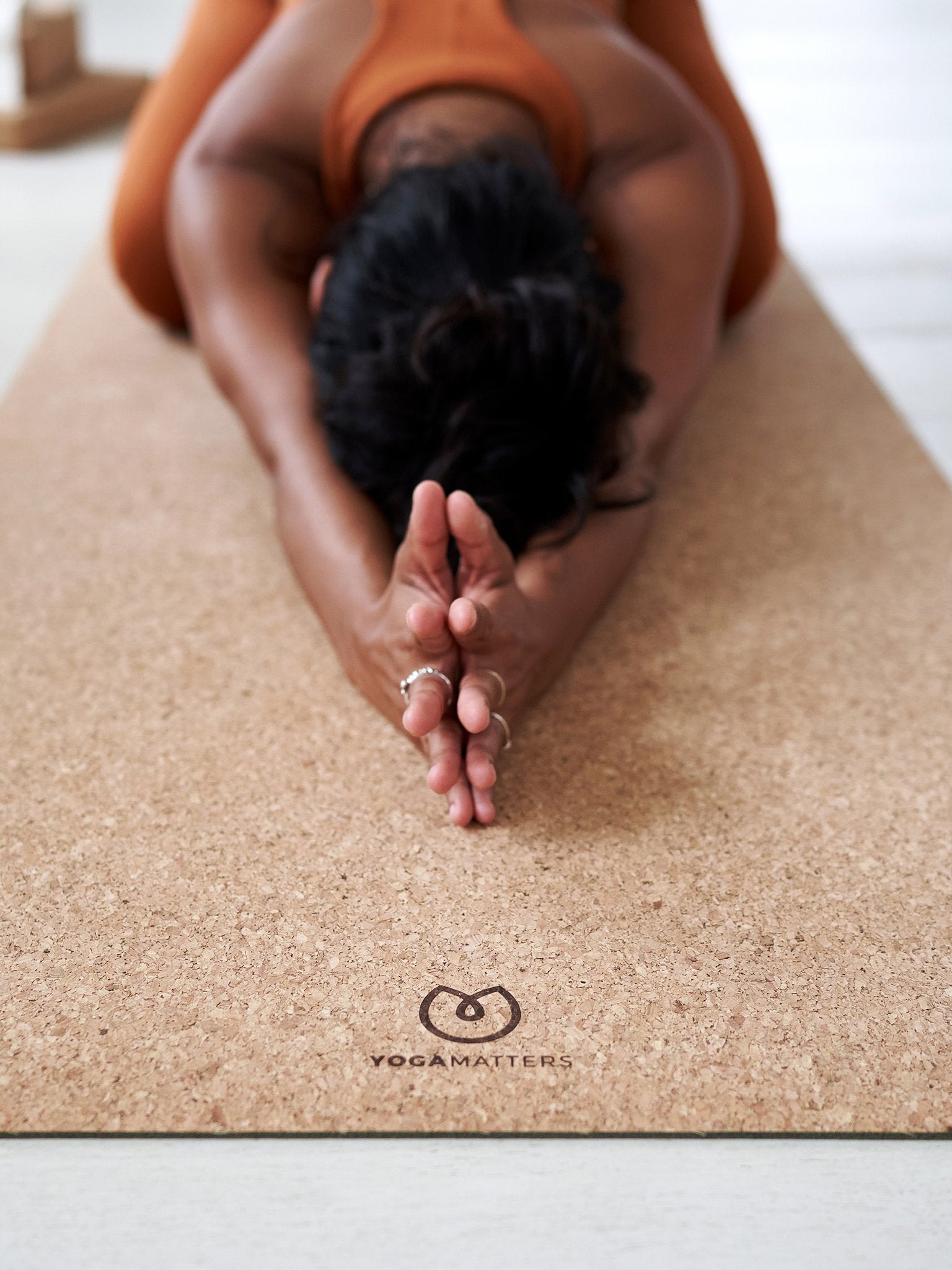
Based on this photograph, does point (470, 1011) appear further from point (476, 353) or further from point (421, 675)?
point (476, 353)

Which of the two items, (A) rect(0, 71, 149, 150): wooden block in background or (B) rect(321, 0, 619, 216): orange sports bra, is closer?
(B) rect(321, 0, 619, 216): orange sports bra

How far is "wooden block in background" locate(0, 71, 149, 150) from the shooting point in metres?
3.42

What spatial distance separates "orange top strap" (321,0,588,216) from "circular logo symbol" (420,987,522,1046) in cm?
125

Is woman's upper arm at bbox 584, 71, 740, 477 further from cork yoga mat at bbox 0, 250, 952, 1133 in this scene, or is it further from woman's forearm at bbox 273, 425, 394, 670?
woman's forearm at bbox 273, 425, 394, 670

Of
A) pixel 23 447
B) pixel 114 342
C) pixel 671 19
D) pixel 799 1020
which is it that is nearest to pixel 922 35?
pixel 671 19

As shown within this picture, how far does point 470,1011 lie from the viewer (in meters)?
1.00

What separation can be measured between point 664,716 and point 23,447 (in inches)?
44.0

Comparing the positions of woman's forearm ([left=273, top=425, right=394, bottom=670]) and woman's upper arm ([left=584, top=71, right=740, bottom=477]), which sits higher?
woman's upper arm ([left=584, top=71, right=740, bottom=477])

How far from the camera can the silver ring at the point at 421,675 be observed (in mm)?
1175

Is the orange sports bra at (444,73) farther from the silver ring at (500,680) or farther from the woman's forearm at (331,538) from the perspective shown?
the silver ring at (500,680)

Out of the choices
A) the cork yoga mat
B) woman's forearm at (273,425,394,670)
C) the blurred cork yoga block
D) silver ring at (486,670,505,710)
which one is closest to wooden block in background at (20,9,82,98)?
the blurred cork yoga block

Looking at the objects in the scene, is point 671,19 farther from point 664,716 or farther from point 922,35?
point 922,35

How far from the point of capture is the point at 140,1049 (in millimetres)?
964

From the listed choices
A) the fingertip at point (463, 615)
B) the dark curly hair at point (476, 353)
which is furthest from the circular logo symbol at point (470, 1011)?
the dark curly hair at point (476, 353)
